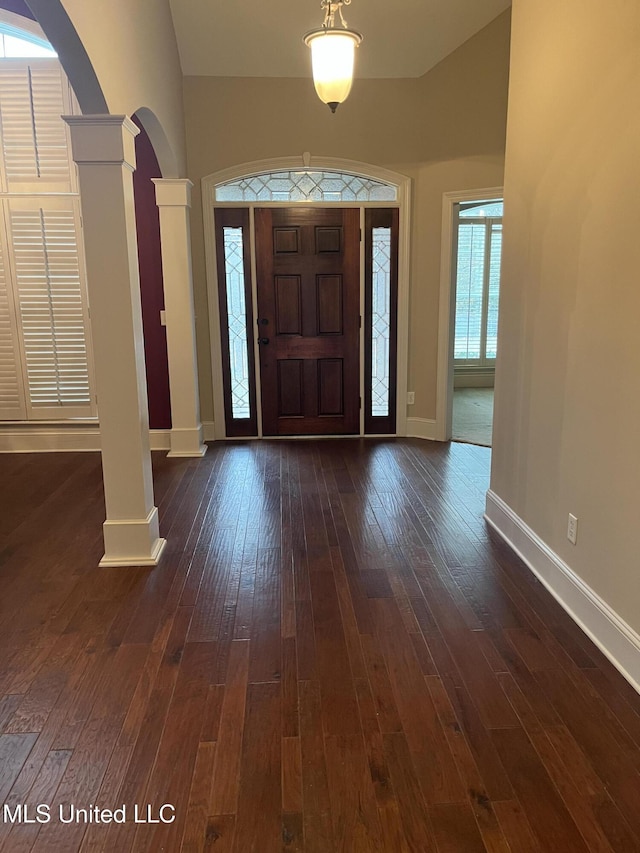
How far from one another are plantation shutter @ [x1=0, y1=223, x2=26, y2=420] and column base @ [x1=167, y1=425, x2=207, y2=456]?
1.35 meters

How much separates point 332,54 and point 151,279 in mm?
2896

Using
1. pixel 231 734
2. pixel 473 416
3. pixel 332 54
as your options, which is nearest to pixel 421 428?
pixel 473 416

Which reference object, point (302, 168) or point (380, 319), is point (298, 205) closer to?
point (302, 168)

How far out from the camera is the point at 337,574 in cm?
307

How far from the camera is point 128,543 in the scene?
3.22 meters

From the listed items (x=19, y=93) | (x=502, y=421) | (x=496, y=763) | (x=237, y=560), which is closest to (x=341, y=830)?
(x=496, y=763)

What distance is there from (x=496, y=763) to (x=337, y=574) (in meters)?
1.33

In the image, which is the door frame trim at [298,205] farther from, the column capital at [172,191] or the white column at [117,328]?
the white column at [117,328]

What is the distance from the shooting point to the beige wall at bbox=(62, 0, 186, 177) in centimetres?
253

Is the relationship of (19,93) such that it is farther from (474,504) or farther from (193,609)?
(474,504)

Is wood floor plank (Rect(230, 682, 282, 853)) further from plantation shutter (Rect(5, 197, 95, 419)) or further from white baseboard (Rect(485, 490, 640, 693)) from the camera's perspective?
plantation shutter (Rect(5, 197, 95, 419))

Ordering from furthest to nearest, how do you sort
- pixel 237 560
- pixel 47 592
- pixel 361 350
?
1. pixel 361 350
2. pixel 237 560
3. pixel 47 592

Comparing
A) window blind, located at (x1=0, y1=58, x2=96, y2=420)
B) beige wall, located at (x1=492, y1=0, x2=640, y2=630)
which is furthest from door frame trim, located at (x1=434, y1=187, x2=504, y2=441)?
window blind, located at (x1=0, y1=58, x2=96, y2=420)

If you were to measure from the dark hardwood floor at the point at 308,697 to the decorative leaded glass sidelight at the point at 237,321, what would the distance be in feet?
7.06
